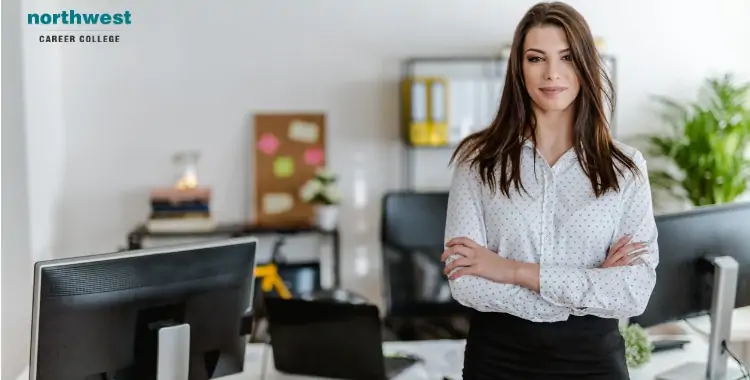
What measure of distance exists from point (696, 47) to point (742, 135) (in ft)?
1.92

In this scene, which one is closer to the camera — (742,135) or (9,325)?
(9,325)

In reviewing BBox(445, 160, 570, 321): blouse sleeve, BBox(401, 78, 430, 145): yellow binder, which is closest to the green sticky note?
BBox(401, 78, 430, 145): yellow binder

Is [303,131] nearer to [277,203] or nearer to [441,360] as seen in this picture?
[277,203]

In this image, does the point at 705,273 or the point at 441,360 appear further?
the point at 441,360

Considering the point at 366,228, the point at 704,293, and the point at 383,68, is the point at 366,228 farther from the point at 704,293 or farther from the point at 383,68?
the point at 704,293

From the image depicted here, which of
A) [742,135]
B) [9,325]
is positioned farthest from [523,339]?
[742,135]

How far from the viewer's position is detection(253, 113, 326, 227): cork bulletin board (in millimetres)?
4195

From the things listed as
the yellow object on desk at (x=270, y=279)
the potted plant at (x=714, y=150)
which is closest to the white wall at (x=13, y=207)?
the yellow object on desk at (x=270, y=279)

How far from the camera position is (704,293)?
2.16 m

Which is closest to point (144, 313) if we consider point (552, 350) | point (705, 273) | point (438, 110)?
point (552, 350)

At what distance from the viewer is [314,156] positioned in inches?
167

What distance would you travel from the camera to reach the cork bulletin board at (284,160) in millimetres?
4195

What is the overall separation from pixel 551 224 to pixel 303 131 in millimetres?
2528

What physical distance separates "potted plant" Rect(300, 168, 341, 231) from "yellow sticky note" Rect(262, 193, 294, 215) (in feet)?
0.47
